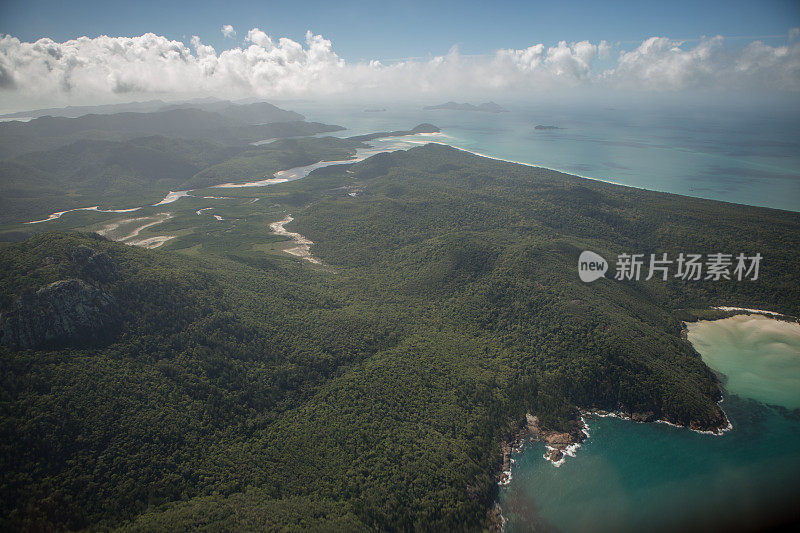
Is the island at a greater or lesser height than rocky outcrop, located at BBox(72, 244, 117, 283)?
lesser

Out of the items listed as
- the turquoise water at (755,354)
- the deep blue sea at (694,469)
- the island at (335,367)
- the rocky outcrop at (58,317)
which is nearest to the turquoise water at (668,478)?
the deep blue sea at (694,469)

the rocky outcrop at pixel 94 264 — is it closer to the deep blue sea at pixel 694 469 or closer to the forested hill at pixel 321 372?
the forested hill at pixel 321 372

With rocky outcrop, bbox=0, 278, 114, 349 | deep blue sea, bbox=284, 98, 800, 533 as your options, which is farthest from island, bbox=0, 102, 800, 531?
deep blue sea, bbox=284, 98, 800, 533

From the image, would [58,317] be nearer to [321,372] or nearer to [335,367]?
[321,372]

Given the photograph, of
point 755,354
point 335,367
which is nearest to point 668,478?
point 755,354

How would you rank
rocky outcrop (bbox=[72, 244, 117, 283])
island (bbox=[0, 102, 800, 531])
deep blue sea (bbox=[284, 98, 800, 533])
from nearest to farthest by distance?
island (bbox=[0, 102, 800, 531])
deep blue sea (bbox=[284, 98, 800, 533])
rocky outcrop (bbox=[72, 244, 117, 283])

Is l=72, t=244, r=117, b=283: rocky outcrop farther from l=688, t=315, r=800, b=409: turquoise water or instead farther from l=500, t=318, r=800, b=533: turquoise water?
l=688, t=315, r=800, b=409: turquoise water

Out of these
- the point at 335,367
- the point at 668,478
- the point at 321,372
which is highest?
the point at 335,367

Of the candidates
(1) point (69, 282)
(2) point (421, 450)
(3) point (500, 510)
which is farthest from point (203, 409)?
(3) point (500, 510)
